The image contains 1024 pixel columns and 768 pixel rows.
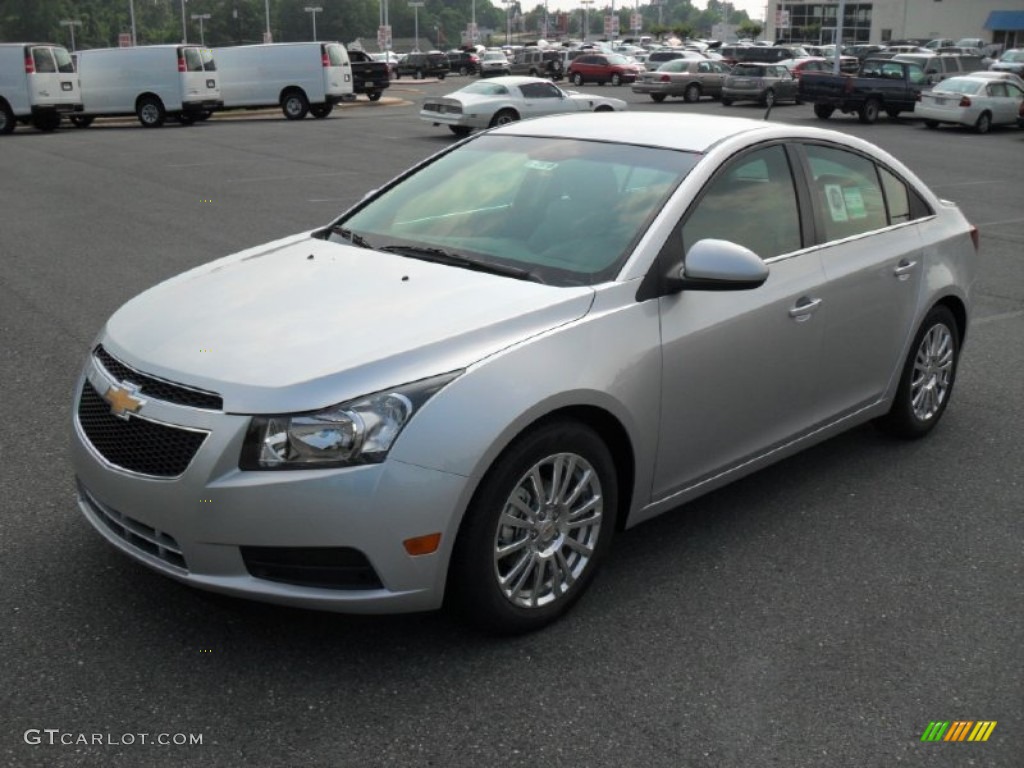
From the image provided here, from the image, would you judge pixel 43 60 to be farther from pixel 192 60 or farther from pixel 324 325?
pixel 324 325

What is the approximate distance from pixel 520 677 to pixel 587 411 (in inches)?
35.6

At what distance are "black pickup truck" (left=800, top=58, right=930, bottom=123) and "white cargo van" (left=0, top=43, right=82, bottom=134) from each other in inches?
794

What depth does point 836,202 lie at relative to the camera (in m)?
5.15

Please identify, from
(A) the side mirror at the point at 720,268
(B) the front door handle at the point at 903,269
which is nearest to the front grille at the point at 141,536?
(A) the side mirror at the point at 720,268

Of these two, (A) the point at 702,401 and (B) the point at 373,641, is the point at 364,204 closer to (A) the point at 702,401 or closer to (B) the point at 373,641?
(A) the point at 702,401

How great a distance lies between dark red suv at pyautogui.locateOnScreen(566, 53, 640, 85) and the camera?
51656mm

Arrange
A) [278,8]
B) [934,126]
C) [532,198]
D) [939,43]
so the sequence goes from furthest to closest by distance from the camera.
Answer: [278,8]
[939,43]
[934,126]
[532,198]

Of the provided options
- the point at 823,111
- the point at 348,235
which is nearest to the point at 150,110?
the point at 823,111

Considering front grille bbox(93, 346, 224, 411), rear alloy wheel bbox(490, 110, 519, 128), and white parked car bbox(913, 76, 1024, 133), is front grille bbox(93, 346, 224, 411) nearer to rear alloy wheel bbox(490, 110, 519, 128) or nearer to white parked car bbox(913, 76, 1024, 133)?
rear alloy wheel bbox(490, 110, 519, 128)

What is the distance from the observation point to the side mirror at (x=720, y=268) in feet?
13.3

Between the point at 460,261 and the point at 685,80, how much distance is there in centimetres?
3886

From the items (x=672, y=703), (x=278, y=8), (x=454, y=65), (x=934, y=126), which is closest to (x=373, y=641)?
(x=672, y=703)

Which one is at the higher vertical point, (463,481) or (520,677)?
(463,481)

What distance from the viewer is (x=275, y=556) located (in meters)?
3.38
